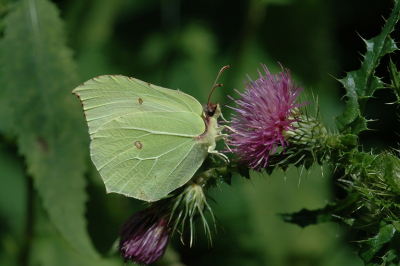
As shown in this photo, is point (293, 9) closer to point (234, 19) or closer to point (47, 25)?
point (234, 19)

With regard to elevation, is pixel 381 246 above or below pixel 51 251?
above

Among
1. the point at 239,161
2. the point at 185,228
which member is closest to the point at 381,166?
the point at 239,161

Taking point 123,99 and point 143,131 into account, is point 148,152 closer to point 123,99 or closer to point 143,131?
point 143,131

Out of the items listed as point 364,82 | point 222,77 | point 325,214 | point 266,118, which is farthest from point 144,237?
point 222,77

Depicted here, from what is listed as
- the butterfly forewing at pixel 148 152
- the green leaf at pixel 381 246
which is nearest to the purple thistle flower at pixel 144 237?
the butterfly forewing at pixel 148 152

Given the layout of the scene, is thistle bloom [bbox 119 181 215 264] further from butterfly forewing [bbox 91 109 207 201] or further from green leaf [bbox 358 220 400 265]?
green leaf [bbox 358 220 400 265]

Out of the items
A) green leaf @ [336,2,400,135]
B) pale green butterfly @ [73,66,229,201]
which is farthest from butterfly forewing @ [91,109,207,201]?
green leaf @ [336,2,400,135]
